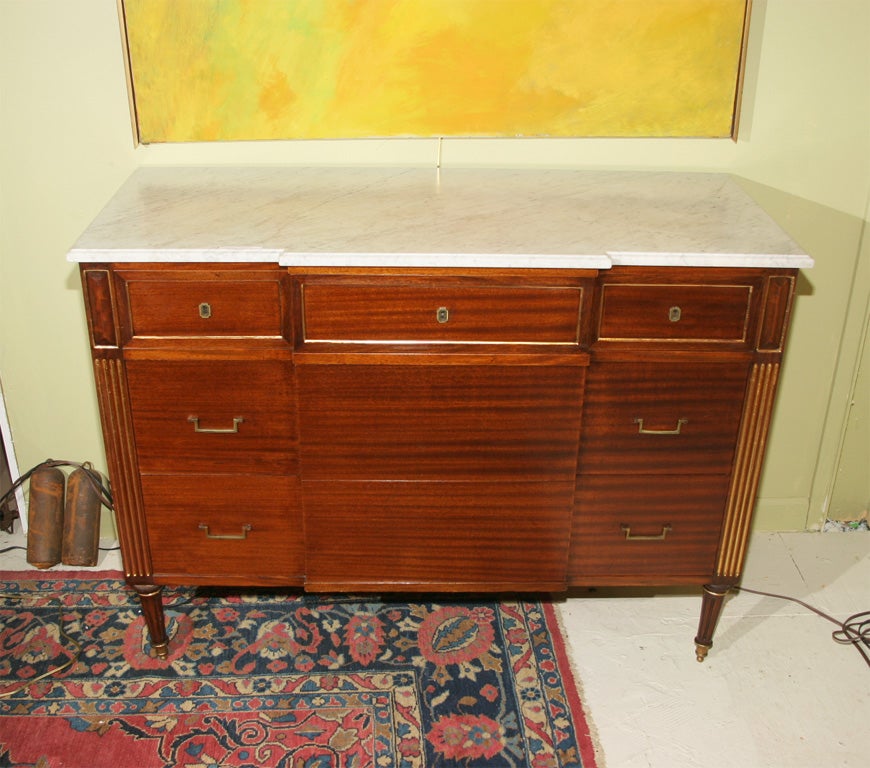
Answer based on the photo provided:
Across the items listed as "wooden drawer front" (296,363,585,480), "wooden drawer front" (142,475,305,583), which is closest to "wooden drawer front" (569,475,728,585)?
"wooden drawer front" (296,363,585,480)

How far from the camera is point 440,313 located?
6.57 ft

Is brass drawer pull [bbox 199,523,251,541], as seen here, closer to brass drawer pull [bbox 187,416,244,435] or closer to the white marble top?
brass drawer pull [bbox 187,416,244,435]

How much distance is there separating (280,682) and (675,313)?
1.29 m

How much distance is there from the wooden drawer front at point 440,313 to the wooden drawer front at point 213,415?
163 mm

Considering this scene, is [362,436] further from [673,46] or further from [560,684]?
[673,46]

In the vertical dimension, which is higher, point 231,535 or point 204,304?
point 204,304

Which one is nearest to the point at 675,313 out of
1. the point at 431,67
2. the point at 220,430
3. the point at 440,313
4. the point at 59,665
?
the point at 440,313

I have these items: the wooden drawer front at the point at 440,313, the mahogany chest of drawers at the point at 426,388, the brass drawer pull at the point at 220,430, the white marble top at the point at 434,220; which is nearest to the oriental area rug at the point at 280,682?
the mahogany chest of drawers at the point at 426,388

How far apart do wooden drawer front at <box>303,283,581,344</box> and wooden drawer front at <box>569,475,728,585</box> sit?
40 cm

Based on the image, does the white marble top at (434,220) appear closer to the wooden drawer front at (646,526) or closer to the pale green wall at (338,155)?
the pale green wall at (338,155)

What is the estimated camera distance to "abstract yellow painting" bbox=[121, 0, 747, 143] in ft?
7.68

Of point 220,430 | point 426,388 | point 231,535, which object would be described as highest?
point 426,388

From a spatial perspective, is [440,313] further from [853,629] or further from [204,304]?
[853,629]

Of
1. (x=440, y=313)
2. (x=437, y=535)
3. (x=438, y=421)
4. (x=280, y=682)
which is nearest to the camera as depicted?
(x=440, y=313)
